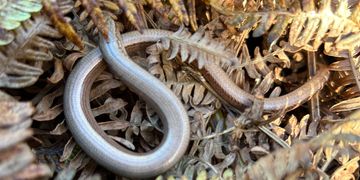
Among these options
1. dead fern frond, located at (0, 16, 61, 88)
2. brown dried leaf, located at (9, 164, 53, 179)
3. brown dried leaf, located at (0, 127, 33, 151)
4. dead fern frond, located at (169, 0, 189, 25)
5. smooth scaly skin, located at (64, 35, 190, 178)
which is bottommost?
smooth scaly skin, located at (64, 35, 190, 178)

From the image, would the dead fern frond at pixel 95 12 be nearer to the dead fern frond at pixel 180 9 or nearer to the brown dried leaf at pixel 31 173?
the dead fern frond at pixel 180 9

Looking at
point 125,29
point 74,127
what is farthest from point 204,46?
point 74,127

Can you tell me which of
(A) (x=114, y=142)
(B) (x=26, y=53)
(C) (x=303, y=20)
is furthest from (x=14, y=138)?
Answer: (C) (x=303, y=20)

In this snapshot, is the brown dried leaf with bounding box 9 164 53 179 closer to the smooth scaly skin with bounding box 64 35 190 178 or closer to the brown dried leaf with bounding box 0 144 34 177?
the brown dried leaf with bounding box 0 144 34 177

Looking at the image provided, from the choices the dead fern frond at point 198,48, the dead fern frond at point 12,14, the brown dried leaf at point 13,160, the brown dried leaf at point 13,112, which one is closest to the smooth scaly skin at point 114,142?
the dead fern frond at point 198,48

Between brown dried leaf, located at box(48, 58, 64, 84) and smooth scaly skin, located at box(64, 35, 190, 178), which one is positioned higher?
brown dried leaf, located at box(48, 58, 64, 84)

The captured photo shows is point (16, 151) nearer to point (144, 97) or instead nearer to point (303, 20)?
point (144, 97)

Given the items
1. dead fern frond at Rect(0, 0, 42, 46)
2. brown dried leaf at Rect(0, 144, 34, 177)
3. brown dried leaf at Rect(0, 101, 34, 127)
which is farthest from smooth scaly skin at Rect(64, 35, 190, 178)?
brown dried leaf at Rect(0, 144, 34, 177)
